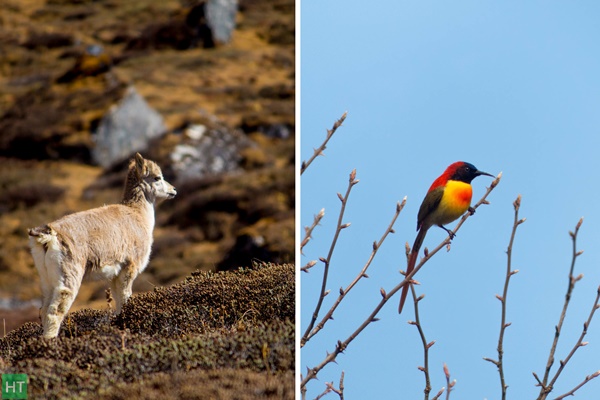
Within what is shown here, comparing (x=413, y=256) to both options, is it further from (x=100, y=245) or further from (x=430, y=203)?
(x=100, y=245)

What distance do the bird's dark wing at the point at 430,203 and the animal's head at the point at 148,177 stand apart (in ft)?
5.22

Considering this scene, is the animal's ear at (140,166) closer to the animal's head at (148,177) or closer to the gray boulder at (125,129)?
the animal's head at (148,177)

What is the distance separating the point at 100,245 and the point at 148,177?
591 mm

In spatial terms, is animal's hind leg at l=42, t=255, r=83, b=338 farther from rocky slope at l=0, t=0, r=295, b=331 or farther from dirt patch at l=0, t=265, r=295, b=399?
rocky slope at l=0, t=0, r=295, b=331

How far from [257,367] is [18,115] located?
7.88 m

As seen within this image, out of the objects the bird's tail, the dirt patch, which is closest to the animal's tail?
the dirt patch

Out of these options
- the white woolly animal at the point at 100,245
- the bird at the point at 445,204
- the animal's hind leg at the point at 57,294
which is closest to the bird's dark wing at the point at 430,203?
the bird at the point at 445,204

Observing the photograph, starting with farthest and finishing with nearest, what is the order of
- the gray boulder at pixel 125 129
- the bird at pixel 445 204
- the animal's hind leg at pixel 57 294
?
the gray boulder at pixel 125 129 < the animal's hind leg at pixel 57 294 < the bird at pixel 445 204

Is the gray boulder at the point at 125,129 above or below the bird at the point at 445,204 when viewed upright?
below

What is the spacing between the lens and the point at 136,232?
14.9 ft

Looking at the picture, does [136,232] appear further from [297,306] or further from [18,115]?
[18,115]

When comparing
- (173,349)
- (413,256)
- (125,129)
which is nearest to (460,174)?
(413,256)

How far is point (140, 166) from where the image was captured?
4.72 meters

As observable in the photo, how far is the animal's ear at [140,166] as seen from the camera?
15.5 feet
